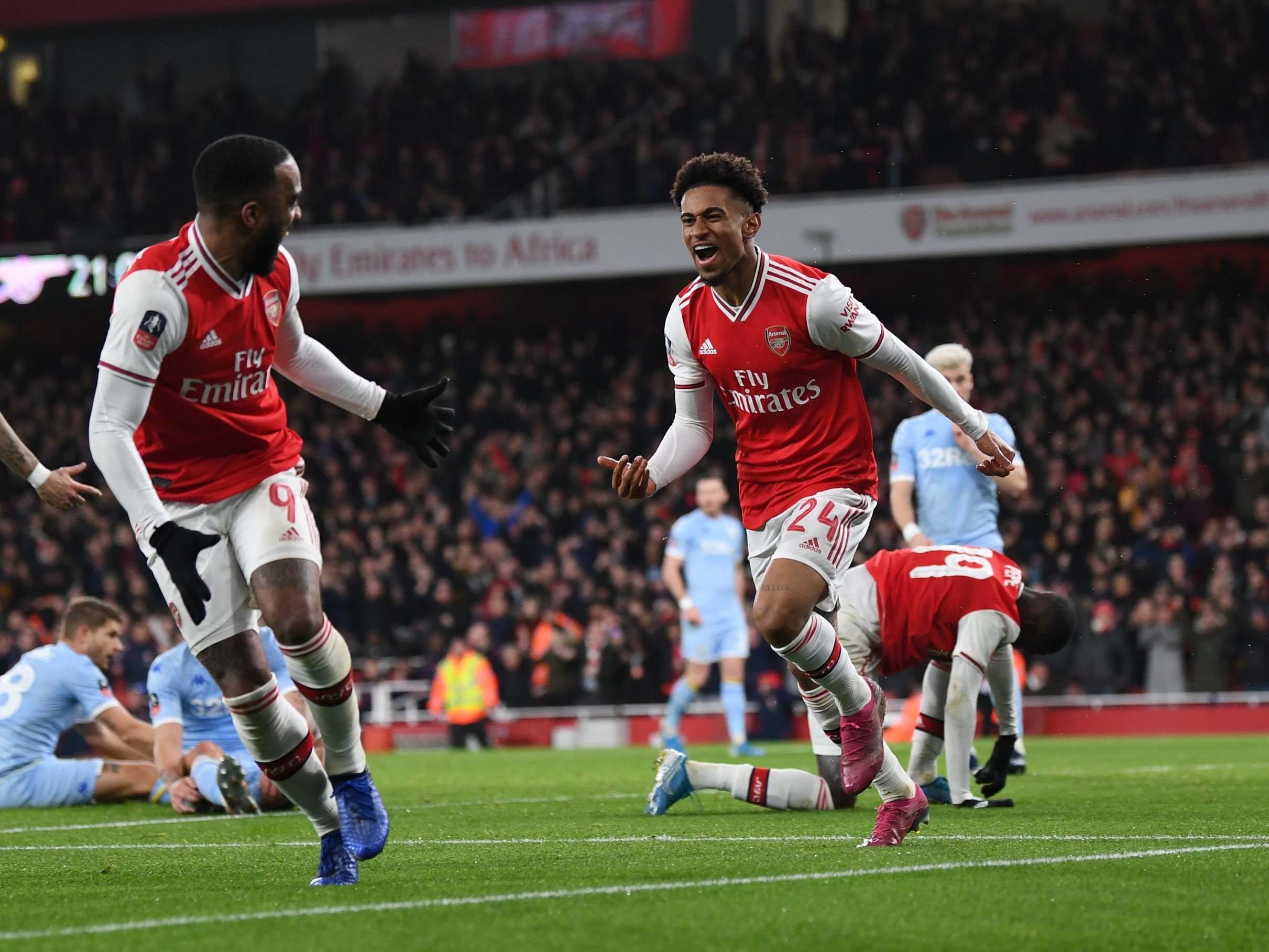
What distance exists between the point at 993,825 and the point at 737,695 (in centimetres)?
873

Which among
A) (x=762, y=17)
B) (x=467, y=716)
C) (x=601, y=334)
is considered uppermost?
(x=762, y=17)

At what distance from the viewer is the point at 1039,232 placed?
24.0 meters

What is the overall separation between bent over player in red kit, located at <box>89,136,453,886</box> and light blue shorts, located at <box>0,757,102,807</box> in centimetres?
551

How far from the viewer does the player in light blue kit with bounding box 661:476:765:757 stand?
15.5m

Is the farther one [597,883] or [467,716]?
[467,716]

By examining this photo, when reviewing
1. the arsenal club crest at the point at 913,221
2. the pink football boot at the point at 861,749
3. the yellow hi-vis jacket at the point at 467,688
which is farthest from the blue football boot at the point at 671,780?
the arsenal club crest at the point at 913,221

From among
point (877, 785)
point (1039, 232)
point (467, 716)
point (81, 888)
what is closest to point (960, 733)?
point (877, 785)

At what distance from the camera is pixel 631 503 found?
80.9 feet

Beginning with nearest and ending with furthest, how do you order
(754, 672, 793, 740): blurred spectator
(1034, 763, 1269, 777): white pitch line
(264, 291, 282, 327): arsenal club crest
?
1. (264, 291, 282, 327): arsenal club crest
2. (1034, 763, 1269, 777): white pitch line
3. (754, 672, 793, 740): blurred spectator

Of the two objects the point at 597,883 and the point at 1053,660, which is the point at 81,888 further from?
the point at 1053,660

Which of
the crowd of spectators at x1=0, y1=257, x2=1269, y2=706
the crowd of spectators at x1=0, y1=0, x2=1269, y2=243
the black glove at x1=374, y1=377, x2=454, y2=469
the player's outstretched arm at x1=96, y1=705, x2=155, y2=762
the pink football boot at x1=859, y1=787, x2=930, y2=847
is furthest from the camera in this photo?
the crowd of spectators at x1=0, y1=0, x2=1269, y2=243

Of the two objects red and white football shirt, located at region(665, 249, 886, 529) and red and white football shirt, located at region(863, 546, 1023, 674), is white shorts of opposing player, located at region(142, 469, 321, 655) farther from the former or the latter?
red and white football shirt, located at region(863, 546, 1023, 674)

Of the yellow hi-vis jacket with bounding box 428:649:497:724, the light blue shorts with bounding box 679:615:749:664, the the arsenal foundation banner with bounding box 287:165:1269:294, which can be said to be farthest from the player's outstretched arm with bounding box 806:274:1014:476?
the the arsenal foundation banner with bounding box 287:165:1269:294

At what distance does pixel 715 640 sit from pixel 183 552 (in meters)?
11.3
